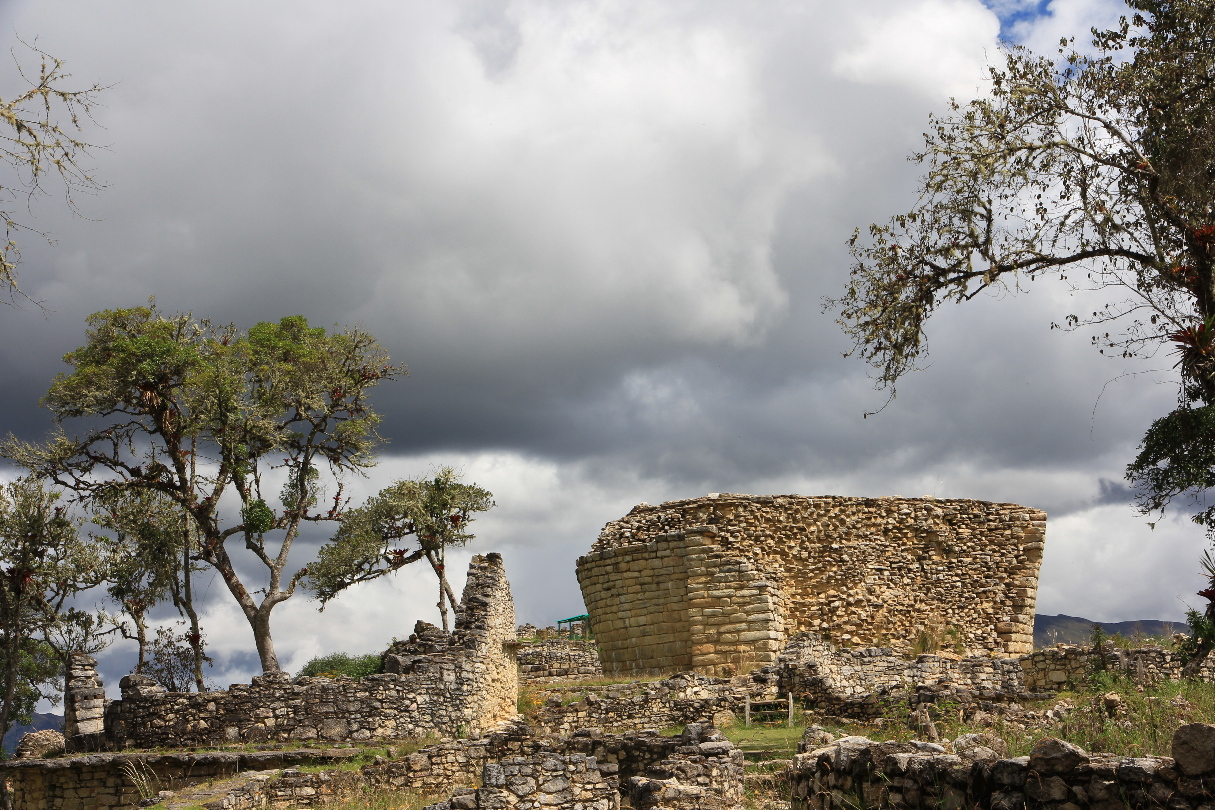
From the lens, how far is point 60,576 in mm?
25172

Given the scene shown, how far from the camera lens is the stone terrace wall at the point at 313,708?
15930mm

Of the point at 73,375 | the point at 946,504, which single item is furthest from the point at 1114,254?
the point at 73,375

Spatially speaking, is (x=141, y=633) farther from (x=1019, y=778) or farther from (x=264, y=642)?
(x=1019, y=778)

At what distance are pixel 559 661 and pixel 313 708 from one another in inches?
476

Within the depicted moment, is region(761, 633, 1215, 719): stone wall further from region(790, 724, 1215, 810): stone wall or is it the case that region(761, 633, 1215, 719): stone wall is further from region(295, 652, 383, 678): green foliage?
region(295, 652, 383, 678): green foliage

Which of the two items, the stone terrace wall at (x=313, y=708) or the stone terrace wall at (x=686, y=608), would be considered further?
the stone terrace wall at (x=686, y=608)

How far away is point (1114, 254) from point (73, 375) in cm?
2372

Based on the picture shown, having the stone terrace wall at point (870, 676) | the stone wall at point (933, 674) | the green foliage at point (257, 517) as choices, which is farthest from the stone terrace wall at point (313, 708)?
the green foliage at point (257, 517)

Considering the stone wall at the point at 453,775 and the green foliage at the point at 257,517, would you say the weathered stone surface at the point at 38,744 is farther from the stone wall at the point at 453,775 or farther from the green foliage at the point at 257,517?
the green foliage at the point at 257,517

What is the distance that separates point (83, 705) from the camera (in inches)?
707

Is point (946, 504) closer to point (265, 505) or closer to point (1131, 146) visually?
point (1131, 146)

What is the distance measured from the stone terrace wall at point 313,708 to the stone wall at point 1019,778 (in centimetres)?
972

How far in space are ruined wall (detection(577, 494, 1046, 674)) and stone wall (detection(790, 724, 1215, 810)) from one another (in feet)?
36.5

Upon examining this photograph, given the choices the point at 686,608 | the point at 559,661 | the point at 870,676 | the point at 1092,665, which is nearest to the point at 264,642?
the point at 559,661
